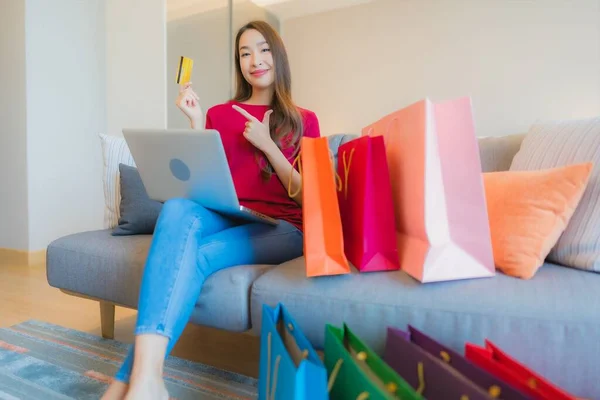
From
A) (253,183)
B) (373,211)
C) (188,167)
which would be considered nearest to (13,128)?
(253,183)

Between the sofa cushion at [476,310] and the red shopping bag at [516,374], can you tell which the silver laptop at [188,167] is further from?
the red shopping bag at [516,374]

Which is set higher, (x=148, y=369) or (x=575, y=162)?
(x=575, y=162)

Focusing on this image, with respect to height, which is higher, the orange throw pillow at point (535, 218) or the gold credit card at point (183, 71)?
the gold credit card at point (183, 71)

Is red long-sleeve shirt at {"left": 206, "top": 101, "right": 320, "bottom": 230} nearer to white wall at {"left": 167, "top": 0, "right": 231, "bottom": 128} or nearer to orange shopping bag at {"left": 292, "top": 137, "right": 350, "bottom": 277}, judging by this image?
orange shopping bag at {"left": 292, "top": 137, "right": 350, "bottom": 277}

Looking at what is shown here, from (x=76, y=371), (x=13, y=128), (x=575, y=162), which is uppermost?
(x=13, y=128)

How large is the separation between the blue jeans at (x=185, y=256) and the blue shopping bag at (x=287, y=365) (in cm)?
21

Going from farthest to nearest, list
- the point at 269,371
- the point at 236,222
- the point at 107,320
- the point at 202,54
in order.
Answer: the point at 202,54, the point at 107,320, the point at 236,222, the point at 269,371

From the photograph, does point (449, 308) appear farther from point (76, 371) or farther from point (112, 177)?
point (112, 177)

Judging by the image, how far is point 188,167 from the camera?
98cm

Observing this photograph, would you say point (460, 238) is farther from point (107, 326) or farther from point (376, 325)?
point (107, 326)

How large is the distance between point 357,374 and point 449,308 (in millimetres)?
330

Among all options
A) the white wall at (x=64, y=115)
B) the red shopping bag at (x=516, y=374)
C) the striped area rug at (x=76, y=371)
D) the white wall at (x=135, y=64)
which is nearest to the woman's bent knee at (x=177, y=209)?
the striped area rug at (x=76, y=371)

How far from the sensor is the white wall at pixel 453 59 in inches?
111

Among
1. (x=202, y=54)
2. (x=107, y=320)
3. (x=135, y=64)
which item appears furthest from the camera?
(x=202, y=54)
